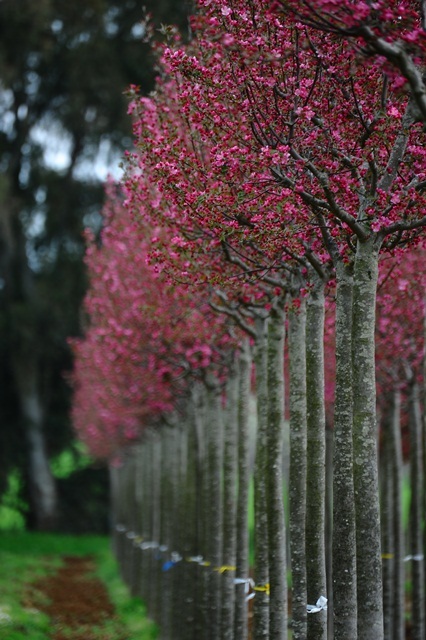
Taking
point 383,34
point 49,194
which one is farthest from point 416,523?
point 49,194

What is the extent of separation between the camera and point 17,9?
1519 inches

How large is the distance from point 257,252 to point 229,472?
17.7 feet

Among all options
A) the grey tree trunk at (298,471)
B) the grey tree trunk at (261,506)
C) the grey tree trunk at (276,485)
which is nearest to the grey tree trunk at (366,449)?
the grey tree trunk at (298,471)

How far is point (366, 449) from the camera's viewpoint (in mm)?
8312

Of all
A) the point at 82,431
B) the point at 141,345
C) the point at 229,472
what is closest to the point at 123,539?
the point at 82,431

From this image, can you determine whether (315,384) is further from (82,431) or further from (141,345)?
(82,431)

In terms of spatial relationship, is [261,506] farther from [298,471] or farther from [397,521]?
[397,521]

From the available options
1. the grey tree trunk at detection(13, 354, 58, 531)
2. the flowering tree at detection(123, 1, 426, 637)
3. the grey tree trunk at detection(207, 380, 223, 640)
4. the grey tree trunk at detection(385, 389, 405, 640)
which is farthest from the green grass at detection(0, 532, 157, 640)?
the flowering tree at detection(123, 1, 426, 637)

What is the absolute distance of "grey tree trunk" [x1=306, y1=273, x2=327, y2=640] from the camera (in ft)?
31.8

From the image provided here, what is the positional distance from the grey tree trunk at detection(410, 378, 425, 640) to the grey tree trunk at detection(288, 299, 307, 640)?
5.79m

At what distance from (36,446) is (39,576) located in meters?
15.9

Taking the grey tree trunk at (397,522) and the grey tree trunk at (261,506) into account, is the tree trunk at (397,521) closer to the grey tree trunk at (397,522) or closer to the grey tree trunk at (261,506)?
the grey tree trunk at (397,522)

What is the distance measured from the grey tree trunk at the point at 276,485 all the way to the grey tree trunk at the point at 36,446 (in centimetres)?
3320

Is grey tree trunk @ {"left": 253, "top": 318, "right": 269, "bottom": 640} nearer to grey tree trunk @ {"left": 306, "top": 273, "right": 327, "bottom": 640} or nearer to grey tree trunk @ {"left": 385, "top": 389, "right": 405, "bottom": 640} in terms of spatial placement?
grey tree trunk @ {"left": 306, "top": 273, "right": 327, "bottom": 640}
